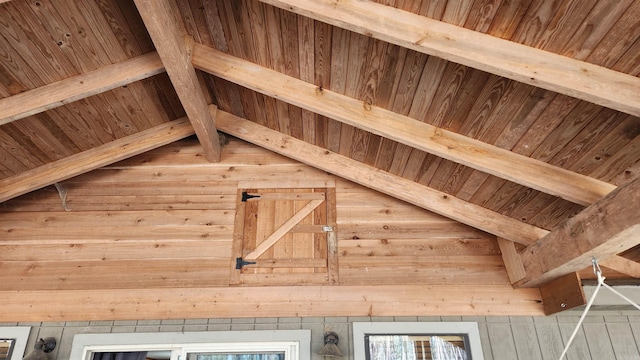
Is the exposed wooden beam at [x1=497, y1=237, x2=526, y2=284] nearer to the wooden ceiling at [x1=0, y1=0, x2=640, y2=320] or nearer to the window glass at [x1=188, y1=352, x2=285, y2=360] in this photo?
the wooden ceiling at [x1=0, y1=0, x2=640, y2=320]

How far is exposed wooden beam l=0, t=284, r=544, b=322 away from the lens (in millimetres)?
3484

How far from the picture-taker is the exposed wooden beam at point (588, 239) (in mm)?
2350

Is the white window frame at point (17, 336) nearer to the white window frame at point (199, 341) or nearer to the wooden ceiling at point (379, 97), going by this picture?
the white window frame at point (199, 341)

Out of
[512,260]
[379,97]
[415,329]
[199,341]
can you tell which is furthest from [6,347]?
[512,260]

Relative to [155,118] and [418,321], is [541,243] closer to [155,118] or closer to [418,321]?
[418,321]

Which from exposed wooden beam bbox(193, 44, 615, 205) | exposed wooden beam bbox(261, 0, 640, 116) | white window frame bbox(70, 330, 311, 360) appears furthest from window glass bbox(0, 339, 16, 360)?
exposed wooden beam bbox(261, 0, 640, 116)

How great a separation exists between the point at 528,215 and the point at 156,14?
3.16 metres

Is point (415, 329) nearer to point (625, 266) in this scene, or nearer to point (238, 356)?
point (238, 356)

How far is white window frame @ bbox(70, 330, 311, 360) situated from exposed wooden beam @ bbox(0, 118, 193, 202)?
4.64 ft

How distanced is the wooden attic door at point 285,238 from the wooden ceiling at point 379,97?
0.41 m

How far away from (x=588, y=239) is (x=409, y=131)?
53.7 inches

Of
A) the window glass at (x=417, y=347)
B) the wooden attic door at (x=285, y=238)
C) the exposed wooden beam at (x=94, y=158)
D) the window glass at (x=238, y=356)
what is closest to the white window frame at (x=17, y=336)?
the exposed wooden beam at (x=94, y=158)

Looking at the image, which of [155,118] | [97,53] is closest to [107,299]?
[155,118]

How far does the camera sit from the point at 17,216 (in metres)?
3.97
